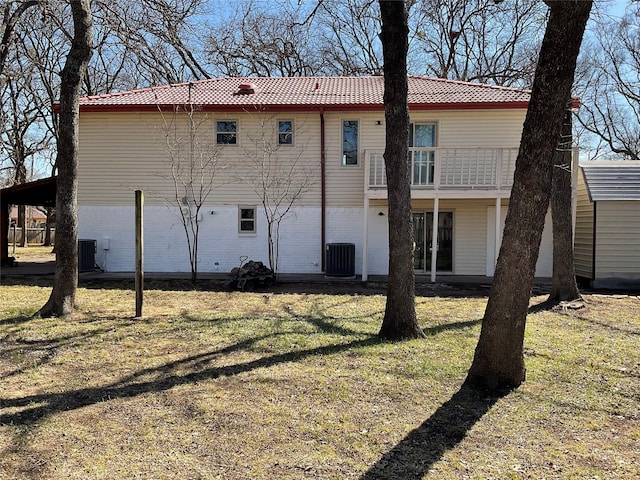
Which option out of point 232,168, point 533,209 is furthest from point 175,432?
point 232,168

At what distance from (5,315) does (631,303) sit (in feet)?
38.0

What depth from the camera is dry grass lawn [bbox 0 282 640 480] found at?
2984 millimetres

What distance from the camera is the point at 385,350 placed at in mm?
5574

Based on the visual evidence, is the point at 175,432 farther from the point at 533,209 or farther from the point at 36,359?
the point at 533,209

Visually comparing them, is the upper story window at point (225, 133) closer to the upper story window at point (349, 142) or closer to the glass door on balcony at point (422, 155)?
the upper story window at point (349, 142)

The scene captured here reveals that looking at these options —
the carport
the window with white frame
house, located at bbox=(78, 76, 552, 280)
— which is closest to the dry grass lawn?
house, located at bbox=(78, 76, 552, 280)

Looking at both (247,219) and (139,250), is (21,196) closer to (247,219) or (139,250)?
(247,219)

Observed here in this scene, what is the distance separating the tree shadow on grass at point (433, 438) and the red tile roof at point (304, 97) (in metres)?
10.1

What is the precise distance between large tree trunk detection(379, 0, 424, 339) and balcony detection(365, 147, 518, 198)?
5638mm

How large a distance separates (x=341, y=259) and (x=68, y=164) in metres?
7.23

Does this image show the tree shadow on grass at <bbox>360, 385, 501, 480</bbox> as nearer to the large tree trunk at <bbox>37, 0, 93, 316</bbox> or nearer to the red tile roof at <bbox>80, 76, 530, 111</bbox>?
the large tree trunk at <bbox>37, 0, 93, 316</bbox>

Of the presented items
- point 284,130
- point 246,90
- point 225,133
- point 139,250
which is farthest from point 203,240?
point 139,250

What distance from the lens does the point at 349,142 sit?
43.9ft

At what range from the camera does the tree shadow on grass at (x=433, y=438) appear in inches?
114
